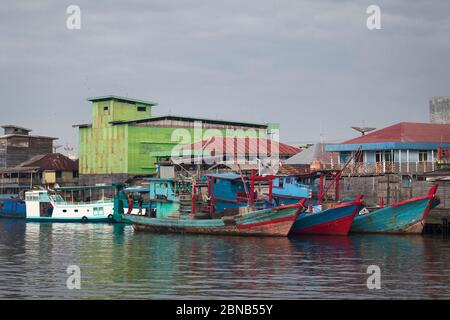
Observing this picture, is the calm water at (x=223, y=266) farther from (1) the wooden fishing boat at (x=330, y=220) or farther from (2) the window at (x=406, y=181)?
(2) the window at (x=406, y=181)

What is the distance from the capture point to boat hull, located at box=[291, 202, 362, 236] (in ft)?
146

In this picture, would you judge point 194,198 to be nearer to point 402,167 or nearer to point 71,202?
point 402,167

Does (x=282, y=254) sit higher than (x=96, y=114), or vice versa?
(x=96, y=114)

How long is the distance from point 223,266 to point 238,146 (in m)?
Result: 39.4

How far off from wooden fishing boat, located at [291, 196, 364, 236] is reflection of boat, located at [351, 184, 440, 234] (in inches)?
42.9

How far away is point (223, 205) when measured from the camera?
4928 centimetres

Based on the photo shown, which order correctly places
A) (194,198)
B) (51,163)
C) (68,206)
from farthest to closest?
(51,163) < (68,206) < (194,198)

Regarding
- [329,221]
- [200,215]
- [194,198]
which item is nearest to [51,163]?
[194,198]

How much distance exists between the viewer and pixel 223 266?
31.4m

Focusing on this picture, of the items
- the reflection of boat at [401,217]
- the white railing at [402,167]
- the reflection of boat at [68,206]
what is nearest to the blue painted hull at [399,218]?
the reflection of boat at [401,217]
